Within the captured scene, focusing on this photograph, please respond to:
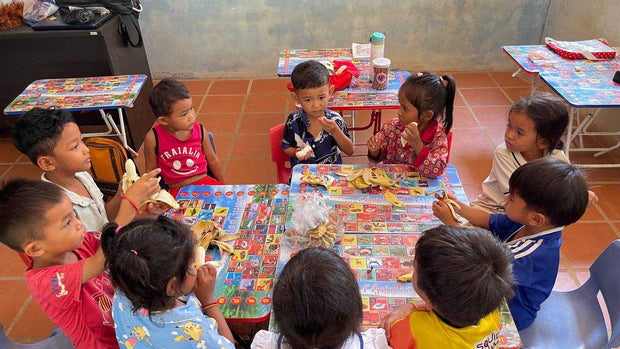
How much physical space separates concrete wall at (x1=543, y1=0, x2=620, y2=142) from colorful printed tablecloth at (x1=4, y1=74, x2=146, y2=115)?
4312mm

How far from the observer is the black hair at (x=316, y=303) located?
3.82 feet

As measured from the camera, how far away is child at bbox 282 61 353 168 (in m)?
2.54

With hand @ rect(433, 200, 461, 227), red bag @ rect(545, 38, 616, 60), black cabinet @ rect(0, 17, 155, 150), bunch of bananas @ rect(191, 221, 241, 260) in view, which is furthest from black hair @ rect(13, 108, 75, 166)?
red bag @ rect(545, 38, 616, 60)

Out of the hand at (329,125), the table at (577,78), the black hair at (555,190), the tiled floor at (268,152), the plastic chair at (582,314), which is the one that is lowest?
the tiled floor at (268,152)

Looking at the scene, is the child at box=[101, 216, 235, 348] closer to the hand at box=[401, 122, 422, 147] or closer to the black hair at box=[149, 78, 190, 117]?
the black hair at box=[149, 78, 190, 117]

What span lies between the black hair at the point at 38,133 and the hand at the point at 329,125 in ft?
4.29

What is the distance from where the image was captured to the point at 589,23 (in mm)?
4387

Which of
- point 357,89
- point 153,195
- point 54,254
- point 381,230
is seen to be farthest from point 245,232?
point 357,89

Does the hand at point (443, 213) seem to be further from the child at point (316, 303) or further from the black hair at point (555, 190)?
the child at point (316, 303)

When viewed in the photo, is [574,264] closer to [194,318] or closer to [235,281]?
[235,281]

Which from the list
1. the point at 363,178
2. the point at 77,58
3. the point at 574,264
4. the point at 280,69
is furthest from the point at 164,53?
the point at 574,264

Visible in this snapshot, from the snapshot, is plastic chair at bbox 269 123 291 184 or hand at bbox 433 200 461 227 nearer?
hand at bbox 433 200 461 227

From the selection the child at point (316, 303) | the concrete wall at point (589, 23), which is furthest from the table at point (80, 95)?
the concrete wall at point (589, 23)

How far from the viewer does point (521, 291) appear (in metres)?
1.68
